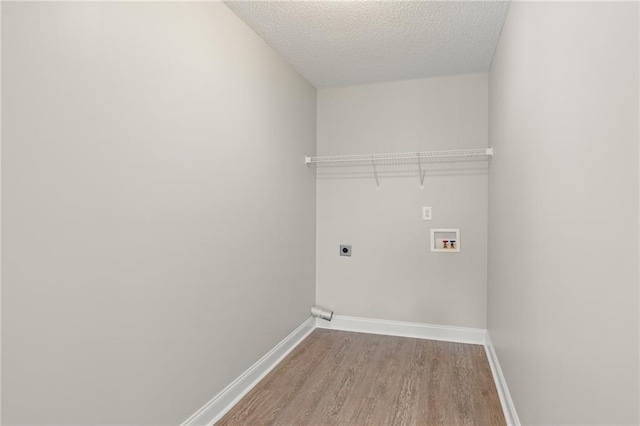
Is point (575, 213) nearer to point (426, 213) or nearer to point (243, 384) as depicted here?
point (243, 384)

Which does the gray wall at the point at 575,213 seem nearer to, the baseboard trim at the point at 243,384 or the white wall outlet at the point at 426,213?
the white wall outlet at the point at 426,213

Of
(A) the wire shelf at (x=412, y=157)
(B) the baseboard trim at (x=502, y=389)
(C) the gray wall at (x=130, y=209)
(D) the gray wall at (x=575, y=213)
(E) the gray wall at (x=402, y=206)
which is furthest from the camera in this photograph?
(E) the gray wall at (x=402, y=206)

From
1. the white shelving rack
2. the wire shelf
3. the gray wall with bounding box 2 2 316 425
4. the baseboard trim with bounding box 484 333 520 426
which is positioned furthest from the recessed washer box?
the gray wall with bounding box 2 2 316 425

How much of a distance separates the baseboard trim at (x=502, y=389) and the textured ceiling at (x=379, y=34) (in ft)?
7.33

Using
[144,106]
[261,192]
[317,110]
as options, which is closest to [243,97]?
[261,192]

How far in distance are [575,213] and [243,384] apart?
207 centimetres

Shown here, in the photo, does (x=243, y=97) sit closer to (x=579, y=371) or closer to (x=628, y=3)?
(x=628, y=3)

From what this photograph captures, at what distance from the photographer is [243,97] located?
233cm

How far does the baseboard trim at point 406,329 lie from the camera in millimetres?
3153

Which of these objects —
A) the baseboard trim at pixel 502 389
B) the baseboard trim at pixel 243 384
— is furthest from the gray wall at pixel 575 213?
the baseboard trim at pixel 243 384

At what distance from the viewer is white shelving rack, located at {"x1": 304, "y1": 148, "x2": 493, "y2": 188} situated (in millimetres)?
3090

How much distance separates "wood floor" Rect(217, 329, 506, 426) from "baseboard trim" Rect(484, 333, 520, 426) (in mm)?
38

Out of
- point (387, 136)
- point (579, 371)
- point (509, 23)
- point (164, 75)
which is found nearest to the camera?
point (579, 371)

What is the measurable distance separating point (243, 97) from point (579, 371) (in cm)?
216
